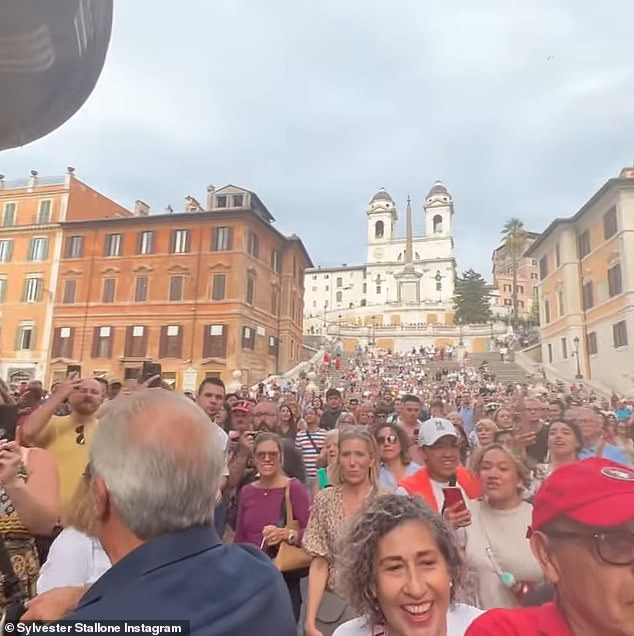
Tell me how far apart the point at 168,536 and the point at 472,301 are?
56.3 metres

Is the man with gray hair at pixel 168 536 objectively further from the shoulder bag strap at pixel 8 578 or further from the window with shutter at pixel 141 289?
the window with shutter at pixel 141 289

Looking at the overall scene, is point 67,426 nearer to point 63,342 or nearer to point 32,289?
point 63,342

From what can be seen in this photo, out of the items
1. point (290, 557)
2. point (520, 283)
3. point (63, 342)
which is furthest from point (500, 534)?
point (520, 283)

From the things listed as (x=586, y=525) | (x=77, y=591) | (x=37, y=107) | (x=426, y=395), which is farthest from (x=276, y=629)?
(x=426, y=395)

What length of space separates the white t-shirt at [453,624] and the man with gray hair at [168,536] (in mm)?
636

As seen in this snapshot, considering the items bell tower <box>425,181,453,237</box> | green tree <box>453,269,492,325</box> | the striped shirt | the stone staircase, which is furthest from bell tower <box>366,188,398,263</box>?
the striped shirt

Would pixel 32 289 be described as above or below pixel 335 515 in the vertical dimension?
above

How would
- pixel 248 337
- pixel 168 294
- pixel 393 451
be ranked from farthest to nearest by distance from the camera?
pixel 248 337 < pixel 168 294 < pixel 393 451

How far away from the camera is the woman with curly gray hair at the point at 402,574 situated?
148cm

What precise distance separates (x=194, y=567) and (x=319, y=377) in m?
27.0

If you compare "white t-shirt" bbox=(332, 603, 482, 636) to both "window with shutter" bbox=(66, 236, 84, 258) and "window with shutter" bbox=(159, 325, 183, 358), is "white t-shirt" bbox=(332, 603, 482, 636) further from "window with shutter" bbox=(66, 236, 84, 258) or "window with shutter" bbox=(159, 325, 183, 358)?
"window with shutter" bbox=(159, 325, 183, 358)

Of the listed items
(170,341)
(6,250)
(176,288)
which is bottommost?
(170,341)

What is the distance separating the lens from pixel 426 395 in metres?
22.7

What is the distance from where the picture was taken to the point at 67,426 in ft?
10.0
